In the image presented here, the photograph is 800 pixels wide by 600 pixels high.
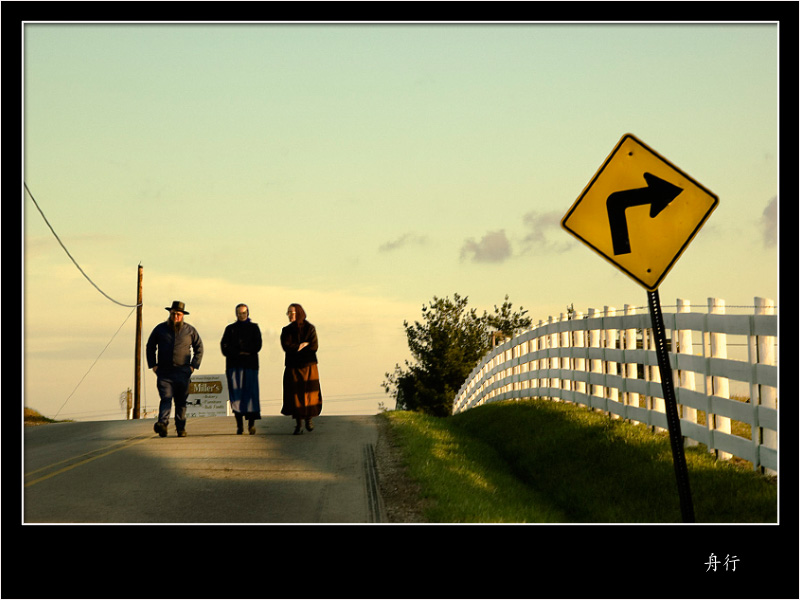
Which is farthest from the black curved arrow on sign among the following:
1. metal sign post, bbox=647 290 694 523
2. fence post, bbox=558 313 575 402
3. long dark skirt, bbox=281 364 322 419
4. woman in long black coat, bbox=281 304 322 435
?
fence post, bbox=558 313 575 402

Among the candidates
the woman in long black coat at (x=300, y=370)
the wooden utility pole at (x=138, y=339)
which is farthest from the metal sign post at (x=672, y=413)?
the wooden utility pole at (x=138, y=339)

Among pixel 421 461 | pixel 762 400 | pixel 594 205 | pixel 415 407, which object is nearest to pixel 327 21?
pixel 594 205

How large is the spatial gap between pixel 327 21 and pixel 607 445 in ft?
24.7

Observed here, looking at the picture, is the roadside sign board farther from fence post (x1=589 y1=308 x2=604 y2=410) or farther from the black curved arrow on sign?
the black curved arrow on sign

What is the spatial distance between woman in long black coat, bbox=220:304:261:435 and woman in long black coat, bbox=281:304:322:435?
521 mm

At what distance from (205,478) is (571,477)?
4.55 meters

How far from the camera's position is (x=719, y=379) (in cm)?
1097

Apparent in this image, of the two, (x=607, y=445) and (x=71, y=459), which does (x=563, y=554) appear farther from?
(x=71, y=459)

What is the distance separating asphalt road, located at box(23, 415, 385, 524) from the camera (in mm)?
9688

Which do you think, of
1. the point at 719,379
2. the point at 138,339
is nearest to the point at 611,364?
the point at 719,379

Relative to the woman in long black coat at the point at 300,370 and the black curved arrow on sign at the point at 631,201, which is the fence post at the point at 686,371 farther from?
the woman in long black coat at the point at 300,370

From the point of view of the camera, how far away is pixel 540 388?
20328 mm

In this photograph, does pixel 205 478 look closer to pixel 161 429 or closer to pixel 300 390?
pixel 300 390

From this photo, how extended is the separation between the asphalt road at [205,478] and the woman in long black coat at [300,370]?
495 millimetres
